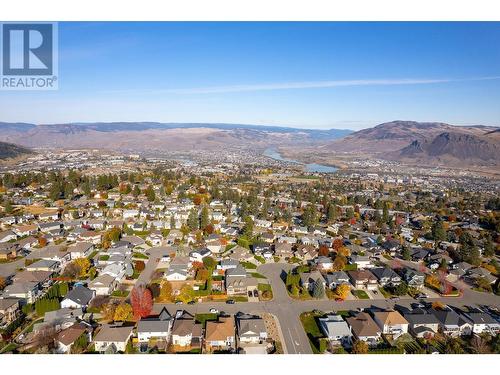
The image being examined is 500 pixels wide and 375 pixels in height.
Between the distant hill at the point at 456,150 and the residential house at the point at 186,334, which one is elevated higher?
the distant hill at the point at 456,150

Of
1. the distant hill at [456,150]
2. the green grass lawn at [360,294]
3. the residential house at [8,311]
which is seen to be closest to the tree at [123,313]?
the residential house at [8,311]

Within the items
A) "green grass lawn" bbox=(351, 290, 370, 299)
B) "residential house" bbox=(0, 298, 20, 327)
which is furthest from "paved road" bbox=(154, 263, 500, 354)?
"residential house" bbox=(0, 298, 20, 327)

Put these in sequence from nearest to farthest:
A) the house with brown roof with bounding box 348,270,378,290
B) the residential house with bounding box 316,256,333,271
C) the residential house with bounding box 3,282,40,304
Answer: the residential house with bounding box 3,282,40,304 < the house with brown roof with bounding box 348,270,378,290 < the residential house with bounding box 316,256,333,271

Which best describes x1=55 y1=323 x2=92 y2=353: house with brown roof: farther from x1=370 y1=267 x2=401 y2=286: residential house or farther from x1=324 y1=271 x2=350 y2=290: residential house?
x1=370 y1=267 x2=401 y2=286: residential house

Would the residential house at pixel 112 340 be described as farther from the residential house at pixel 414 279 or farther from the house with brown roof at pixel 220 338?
the residential house at pixel 414 279

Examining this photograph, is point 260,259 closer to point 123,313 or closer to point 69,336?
point 123,313
